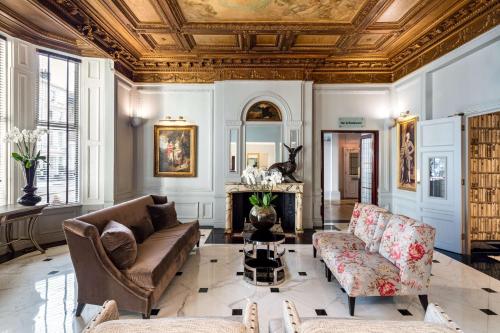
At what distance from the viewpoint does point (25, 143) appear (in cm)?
447

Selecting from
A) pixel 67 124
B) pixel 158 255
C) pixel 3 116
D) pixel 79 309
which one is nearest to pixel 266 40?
pixel 67 124

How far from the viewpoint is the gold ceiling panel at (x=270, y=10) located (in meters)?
4.20

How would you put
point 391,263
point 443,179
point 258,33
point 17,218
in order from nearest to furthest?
point 391,263
point 17,218
point 443,179
point 258,33

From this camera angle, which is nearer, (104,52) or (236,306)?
(236,306)

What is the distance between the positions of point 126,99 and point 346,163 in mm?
8913

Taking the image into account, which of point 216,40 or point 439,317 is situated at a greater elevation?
point 216,40

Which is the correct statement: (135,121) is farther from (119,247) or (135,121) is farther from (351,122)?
(351,122)

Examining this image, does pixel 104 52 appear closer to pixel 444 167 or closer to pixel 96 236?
pixel 96 236

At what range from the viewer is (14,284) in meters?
3.32

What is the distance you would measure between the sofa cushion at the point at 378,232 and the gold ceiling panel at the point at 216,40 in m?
4.28

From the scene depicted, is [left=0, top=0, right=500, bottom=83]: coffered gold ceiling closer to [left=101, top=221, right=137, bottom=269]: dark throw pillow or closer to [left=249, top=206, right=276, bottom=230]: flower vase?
[left=249, top=206, right=276, bottom=230]: flower vase

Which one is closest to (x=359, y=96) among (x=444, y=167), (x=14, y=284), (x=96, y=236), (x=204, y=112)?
(x=444, y=167)

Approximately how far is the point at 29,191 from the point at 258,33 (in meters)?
4.75

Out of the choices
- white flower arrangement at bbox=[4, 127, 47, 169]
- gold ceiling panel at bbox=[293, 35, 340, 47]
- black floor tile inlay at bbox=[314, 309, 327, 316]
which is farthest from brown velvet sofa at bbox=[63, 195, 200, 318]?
gold ceiling panel at bbox=[293, 35, 340, 47]
